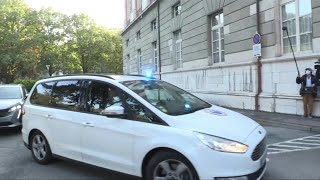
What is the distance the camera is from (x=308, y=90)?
12203 millimetres

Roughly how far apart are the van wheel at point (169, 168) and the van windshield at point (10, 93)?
8475 mm

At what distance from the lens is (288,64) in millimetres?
13656

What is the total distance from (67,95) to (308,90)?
8317 mm

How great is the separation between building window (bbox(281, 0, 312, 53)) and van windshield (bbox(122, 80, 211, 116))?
326 inches

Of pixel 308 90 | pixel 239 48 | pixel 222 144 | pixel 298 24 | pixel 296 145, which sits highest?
pixel 298 24

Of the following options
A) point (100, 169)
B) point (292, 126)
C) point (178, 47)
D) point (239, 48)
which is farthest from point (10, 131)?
point (178, 47)

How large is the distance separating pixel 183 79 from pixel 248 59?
25.4 ft

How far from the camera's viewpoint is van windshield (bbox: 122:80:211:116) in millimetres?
5416

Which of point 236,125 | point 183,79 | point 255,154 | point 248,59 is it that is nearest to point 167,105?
point 236,125

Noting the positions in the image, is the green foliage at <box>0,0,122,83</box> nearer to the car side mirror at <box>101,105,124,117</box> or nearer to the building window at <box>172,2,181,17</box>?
the building window at <box>172,2,181,17</box>

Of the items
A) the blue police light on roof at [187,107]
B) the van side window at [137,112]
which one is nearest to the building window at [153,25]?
the blue police light on roof at [187,107]

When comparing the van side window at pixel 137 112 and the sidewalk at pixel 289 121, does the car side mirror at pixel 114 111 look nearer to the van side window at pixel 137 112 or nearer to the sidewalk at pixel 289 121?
the van side window at pixel 137 112

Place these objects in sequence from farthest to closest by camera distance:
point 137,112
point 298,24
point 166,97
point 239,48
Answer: point 239,48 → point 298,24 → point 166,97 → point 137,112

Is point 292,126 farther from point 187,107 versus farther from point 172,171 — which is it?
point 172,171
